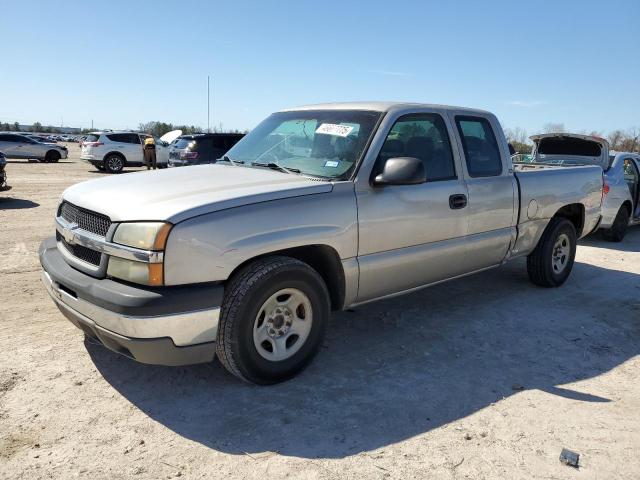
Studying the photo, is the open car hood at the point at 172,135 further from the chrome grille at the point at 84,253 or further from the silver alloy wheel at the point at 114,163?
the chrome grille at the point at 84,253

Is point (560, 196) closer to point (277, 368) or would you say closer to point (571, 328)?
point (571, 328)

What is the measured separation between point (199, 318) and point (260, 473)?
2.97ft

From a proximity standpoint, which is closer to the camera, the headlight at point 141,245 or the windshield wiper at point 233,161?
the headlight at point 141,245

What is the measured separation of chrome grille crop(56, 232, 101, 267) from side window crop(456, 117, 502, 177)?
3.11 m

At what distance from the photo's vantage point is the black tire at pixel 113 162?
21.5 m

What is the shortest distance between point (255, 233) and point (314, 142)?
1257 millimetres

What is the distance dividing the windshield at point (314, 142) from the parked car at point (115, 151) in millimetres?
17285

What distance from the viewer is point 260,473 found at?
2.59 m

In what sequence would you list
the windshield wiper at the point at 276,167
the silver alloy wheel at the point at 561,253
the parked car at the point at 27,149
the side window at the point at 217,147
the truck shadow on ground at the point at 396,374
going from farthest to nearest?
1. the parked car at the point at 27,149
2. the side window at the point at 217,147
3. the silver alloy wheel at the point at 561,253
4. the windshield wiper at the point at 276,167
5. the truck shadow on ground at the point at 396,374

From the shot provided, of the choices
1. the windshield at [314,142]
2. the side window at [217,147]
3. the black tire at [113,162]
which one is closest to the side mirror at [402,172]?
the windshield at [314,142]

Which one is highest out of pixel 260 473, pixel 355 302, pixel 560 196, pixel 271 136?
pixel 271 136

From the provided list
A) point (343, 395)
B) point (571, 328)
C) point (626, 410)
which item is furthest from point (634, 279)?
point (343, 395)

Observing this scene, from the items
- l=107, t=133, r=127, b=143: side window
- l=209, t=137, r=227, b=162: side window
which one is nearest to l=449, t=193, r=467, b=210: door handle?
l=209, t=137, r=227, b=162: side window

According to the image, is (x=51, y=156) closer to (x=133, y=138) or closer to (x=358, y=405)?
(x=133, y=138)
